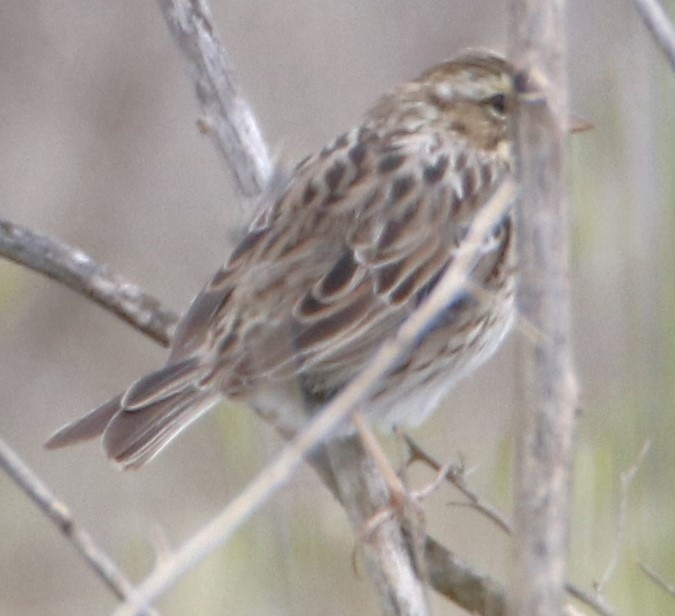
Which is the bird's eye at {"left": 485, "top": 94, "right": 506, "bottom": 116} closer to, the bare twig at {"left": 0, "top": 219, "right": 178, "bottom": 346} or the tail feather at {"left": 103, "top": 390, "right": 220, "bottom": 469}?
the bare twig at {"left": 0, "top": 219, "right": 178, "bottom": 346}

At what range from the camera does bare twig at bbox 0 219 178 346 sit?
3529 millimetres

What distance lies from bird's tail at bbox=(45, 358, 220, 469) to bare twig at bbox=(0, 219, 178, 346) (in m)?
0.18

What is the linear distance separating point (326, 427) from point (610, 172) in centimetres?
252

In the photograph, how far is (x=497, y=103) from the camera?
4.07 meters

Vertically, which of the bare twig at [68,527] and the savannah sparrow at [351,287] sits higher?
the bare twig at [68,527]

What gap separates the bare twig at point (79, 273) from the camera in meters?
3.53

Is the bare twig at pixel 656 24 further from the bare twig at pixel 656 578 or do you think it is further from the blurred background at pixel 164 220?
the blurred background at pixel 164 220

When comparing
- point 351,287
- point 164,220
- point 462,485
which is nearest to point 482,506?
point 462,485

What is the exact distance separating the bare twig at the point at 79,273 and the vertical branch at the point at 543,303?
5.68 ft

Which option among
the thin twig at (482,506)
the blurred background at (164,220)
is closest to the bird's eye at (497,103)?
the blurred background at (164,220)

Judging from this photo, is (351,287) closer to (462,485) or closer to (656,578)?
(462,485)

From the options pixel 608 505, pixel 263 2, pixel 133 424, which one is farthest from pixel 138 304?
pixel 263 2

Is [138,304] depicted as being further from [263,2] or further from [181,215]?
[263,2]

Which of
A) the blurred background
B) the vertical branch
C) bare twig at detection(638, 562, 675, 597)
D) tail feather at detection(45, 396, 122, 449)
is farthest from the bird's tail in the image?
the vertical branch
